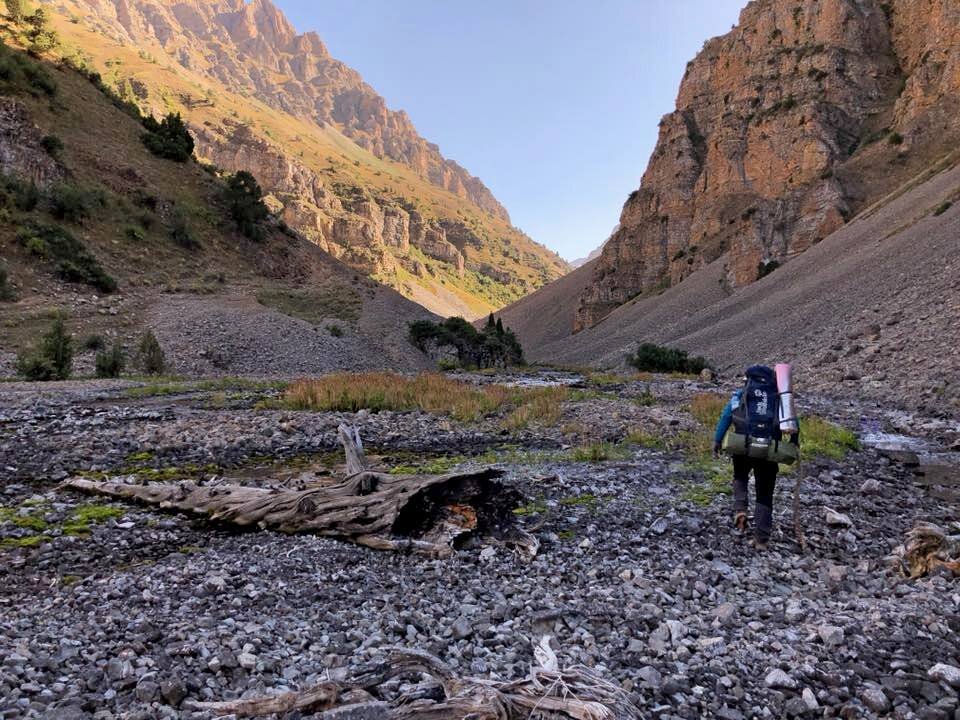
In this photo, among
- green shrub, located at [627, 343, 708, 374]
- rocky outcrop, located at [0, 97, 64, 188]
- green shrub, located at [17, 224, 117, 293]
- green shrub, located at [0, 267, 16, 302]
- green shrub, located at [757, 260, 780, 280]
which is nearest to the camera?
green shrub, located at [0, 267, 16, 302]

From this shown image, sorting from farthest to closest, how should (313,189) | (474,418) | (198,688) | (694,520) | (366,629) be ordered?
1. (313,189)
2. (474,418)
3. (694,520)
4. (366,629)
5. (198,688)

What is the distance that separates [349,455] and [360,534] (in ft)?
10.4

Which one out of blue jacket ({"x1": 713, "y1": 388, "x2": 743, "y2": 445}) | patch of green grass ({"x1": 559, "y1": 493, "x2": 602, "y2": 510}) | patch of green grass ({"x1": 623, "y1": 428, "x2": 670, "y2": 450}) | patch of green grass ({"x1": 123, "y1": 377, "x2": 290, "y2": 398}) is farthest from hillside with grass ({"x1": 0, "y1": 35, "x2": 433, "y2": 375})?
blue jacket ({"x1": 713, "y1": 388, "x2": 743, "y2": 445})

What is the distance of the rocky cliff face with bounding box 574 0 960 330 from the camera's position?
6353 cm

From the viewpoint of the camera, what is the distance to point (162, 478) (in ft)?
33.1

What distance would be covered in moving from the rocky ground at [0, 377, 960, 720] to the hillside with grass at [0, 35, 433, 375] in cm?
2426

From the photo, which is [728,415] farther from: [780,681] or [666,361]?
[666,361]

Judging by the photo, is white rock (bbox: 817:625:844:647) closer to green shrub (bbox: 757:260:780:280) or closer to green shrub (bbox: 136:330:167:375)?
green shrub (bbox: 136:330:167:375)

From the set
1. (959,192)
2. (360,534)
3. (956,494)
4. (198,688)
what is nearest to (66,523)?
(360,534)

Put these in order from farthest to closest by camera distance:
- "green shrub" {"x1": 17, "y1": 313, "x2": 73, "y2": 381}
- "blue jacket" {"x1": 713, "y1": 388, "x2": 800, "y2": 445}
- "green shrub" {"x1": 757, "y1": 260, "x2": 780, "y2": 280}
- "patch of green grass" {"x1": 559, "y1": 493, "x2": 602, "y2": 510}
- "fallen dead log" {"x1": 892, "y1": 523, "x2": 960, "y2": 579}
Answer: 1. "green shrub" {"x1": 757, "y1": 260, "x2": 780, "y2": 280}
2. "green shrub" {"x1": 17, "y1": 313, "x2": 73, "y2": 381}
3. "patch of green grass" {"x1": 559, "y1": 493, "x2": 602, "y2": 510}
4. "blue jacket" {"x1": 713, "y1": 388, "x2": 800, "y2": 445}
5. "fallen dead log" {"x1": 892, "y1": 523, "x2": 960, "y2": 579}

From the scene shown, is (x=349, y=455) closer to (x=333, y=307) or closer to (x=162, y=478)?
(x=162, y=478)

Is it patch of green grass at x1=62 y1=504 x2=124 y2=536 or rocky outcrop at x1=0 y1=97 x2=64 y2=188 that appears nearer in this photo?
patch of green grass at x1=62 y1=504 x2=124 y2=536

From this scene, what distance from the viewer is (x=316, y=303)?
48.8 meters

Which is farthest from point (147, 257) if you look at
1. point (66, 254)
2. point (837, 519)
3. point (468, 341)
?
point (837, 519)
